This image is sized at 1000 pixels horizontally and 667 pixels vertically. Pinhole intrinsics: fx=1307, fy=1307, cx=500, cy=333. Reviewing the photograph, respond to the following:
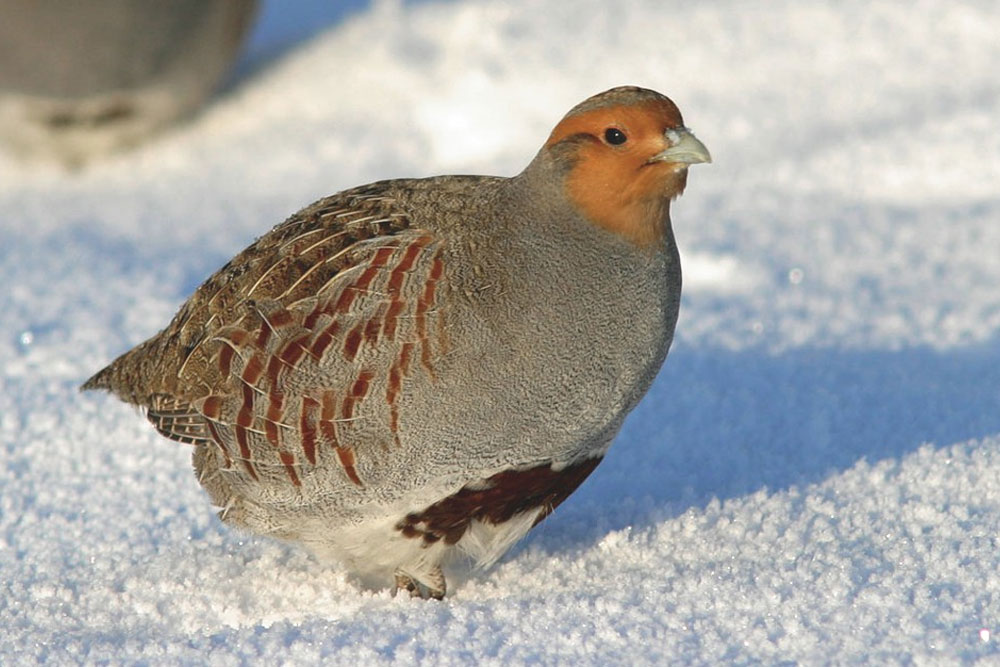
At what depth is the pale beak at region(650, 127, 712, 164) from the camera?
7.48 feet

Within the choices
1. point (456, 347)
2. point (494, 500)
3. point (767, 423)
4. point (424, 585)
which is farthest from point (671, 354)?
point (456, 347)

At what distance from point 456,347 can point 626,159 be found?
0.45m

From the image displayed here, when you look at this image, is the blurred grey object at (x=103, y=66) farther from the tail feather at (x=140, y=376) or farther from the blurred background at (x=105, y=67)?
the tail feather at (x=140, y=376)

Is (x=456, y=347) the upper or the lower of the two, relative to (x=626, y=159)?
lower

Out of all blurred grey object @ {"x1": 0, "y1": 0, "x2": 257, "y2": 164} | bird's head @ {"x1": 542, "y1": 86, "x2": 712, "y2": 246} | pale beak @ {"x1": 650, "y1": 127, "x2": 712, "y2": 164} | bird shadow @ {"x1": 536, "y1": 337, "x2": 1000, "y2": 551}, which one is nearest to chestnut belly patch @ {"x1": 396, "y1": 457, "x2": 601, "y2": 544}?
bird shadow @ {"x1": 536, "y1": 337, "x2": 1000, "y2": 551}

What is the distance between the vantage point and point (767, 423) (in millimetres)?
3314

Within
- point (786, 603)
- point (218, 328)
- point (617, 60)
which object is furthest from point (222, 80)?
point (786, 603)

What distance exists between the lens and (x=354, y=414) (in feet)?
7.60

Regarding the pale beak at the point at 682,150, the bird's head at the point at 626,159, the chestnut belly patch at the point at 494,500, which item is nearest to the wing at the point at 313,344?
the chestnut belly patch at the point at 494,500

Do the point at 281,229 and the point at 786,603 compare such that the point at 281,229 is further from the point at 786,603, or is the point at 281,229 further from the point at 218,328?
the point at 786,603

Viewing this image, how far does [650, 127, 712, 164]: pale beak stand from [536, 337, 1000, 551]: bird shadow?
0.86m

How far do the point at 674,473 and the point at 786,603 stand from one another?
2.46 ft

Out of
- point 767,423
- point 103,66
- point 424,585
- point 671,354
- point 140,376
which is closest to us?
point 424,585

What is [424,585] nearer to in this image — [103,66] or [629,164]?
[629,164]
